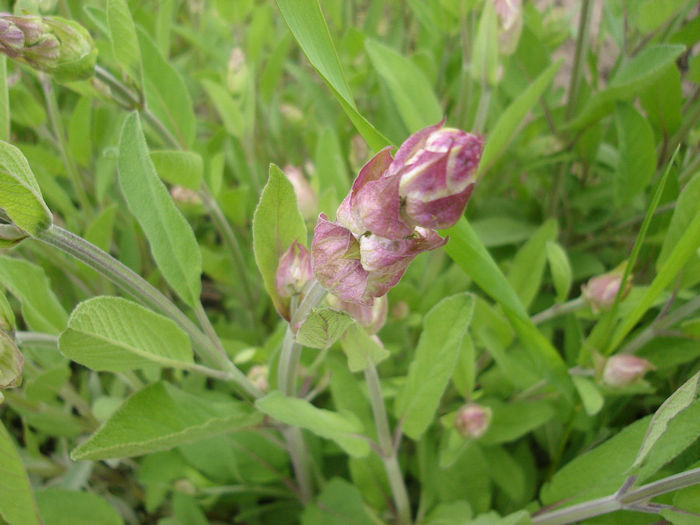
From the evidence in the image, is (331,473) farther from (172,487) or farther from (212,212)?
(212,212)

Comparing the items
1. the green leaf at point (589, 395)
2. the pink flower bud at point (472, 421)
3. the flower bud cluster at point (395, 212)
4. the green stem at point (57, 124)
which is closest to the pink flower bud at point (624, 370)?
the green leaf at point (589, 395)

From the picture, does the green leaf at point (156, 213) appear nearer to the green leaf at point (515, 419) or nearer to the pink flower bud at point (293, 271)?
the pink flower bud at point (293, 271)

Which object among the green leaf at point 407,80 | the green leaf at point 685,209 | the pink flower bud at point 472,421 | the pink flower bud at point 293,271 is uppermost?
the green leaf at point 407,80

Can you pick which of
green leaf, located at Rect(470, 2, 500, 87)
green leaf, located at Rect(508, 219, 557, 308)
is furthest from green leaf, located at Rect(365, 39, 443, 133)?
green leaf, located at Rect(508, 219, 557, 308)

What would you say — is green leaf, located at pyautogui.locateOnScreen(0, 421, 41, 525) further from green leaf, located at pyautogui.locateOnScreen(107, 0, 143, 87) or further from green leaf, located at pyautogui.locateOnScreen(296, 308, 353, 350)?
green leaf, located at pyautogui.locateOnScreen(107, 0, 143, 87)

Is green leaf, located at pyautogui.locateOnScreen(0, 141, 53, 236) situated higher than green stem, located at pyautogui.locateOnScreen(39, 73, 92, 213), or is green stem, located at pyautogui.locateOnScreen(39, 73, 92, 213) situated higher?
green leaf, located at pyautogui.locateOnScreen(0, 141, 53, 236)
